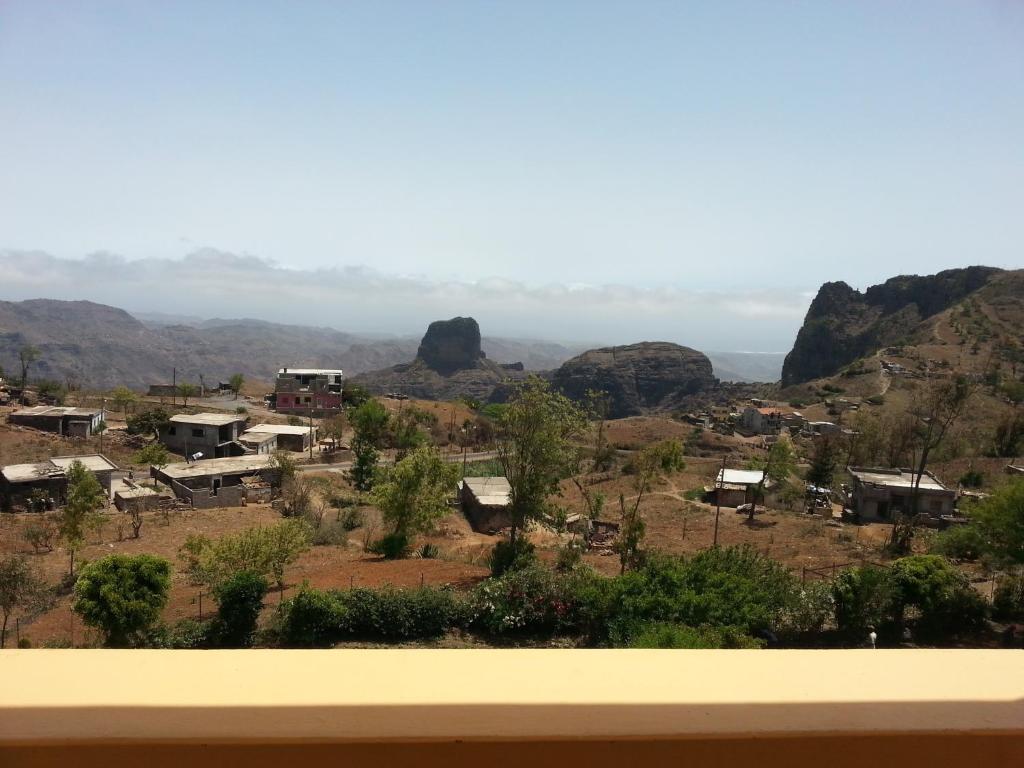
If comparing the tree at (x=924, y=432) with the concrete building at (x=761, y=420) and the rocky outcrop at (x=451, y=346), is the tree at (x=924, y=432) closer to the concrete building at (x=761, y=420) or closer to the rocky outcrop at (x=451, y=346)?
the concrete building at (x=761, y=420)

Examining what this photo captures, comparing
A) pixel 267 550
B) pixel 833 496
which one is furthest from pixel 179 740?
pixel 833 496

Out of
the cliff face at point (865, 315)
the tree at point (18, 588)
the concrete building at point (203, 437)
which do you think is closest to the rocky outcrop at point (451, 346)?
the cliff face at point (865, 315)

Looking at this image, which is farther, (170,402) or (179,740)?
(170,402)

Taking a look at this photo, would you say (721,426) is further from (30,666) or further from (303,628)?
(30,666)

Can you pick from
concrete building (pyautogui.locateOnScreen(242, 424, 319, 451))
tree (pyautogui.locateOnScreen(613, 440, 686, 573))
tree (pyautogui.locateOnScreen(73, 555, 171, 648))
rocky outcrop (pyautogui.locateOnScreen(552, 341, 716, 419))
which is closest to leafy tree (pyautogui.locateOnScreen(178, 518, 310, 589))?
tree (pyautogui.locateOnScreen(73, 555, 171, 648))

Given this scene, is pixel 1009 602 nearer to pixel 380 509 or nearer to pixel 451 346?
pixel 380 509

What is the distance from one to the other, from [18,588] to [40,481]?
11230 millimetres

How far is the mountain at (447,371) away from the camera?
129375mm

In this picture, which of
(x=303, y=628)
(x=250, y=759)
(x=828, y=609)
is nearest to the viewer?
(x=250, y=759)

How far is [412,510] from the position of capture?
2072 centimetres

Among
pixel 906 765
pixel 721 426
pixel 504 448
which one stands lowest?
pixel 721 426

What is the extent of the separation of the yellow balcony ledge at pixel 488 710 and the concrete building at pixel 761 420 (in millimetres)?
58115

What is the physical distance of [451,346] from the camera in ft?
504

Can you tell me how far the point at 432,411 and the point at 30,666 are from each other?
5666 cm
